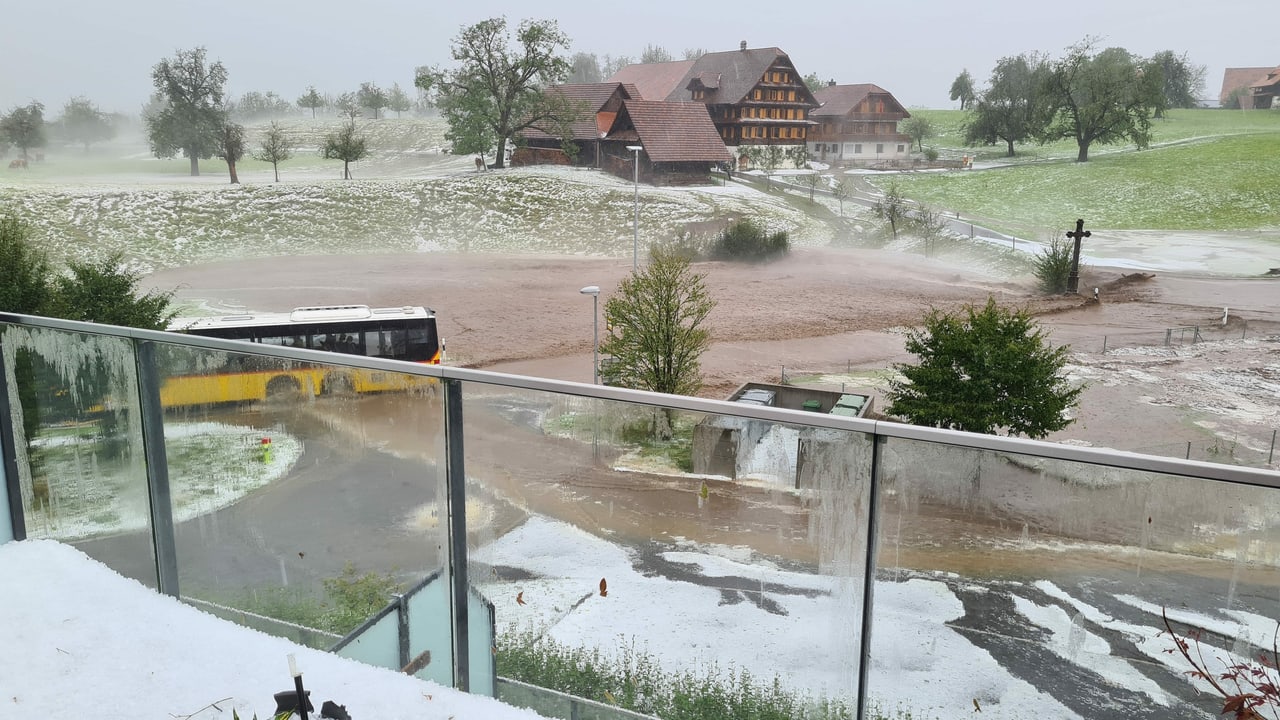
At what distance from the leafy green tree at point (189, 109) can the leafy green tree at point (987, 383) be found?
3395cm

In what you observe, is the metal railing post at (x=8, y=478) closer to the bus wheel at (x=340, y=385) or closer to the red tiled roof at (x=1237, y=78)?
the bus wheel at (x=340, y=385)

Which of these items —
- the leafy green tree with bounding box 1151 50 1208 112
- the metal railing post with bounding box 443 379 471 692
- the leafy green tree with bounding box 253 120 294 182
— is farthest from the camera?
the leafy green tree with bounding box 1151 50 1208 112

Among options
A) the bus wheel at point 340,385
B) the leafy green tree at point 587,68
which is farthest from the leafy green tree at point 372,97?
the bus wheel at point 340,385

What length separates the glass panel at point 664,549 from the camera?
4.61 feet

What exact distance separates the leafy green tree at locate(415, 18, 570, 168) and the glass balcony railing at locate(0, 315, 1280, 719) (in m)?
38.6

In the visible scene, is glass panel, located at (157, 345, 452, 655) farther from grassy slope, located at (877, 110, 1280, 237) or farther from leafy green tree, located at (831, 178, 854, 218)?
leafy green tree, located at (831, 178, 854, 218)

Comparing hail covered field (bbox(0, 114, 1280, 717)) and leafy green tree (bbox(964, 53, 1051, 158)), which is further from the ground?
leafy green tree (bbox(964, 53, 1051, 158))

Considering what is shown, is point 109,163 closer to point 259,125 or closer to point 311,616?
point 259,125

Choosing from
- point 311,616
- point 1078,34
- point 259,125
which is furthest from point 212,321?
point 1078,34

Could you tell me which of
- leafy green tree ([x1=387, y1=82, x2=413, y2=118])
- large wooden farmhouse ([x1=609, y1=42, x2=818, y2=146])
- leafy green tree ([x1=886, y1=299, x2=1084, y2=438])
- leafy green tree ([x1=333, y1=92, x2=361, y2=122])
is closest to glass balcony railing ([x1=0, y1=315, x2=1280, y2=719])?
leafy green tree ([x1=886, y1=299, x2=1084, y2=438])

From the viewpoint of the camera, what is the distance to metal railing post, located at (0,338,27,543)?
2.26 meters

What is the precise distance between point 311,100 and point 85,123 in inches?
414

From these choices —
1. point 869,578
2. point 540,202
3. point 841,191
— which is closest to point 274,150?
point 540,202

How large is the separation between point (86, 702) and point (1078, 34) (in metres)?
47.2
